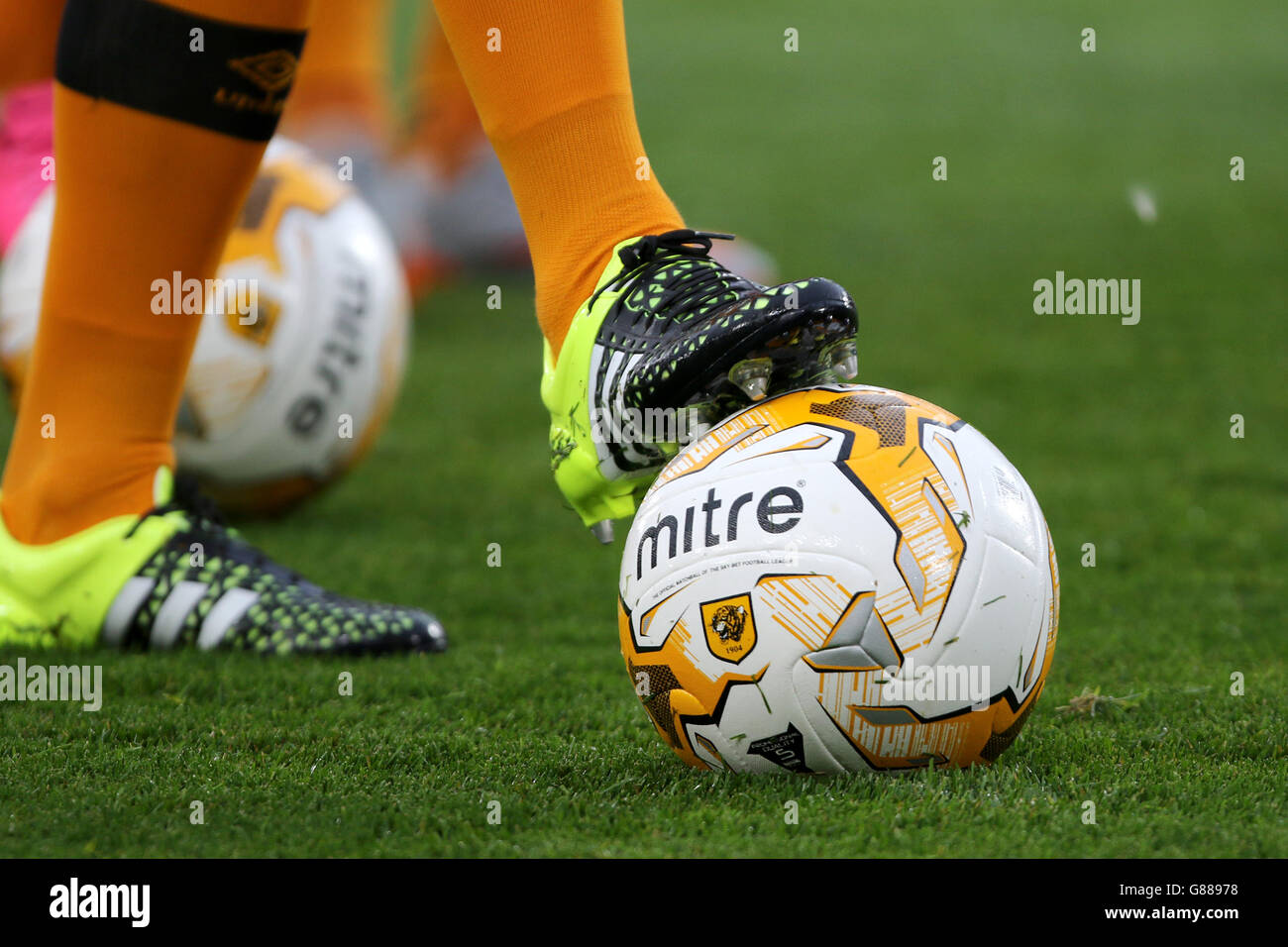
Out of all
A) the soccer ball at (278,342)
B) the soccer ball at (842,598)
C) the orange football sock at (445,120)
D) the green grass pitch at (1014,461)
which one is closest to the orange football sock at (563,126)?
the soccer ball at (842,598)

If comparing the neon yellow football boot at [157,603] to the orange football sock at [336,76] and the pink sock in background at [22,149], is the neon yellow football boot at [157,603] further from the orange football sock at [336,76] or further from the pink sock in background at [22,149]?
the orange football sock at [336,76]

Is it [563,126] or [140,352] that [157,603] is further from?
[563,126]

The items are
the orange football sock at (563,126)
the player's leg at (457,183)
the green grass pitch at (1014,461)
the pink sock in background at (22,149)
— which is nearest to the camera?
the green grass pitch at (1014,461)

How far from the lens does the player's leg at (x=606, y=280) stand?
1.99 m

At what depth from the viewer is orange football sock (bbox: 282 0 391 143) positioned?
21.9 ft

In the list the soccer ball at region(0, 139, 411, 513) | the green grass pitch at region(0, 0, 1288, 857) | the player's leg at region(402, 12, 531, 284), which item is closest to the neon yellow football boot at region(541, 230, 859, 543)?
the green grass pitch at region(0, 0, 1288, 857)

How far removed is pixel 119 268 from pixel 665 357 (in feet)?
3.42

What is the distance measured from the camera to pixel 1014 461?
4.31m

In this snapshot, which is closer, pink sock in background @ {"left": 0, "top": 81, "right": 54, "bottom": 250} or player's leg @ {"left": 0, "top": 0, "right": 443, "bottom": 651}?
player's leg @ {"left": 0, "top": 0, "right": 443, "bottom": 651}

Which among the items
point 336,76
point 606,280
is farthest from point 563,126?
point 336,76

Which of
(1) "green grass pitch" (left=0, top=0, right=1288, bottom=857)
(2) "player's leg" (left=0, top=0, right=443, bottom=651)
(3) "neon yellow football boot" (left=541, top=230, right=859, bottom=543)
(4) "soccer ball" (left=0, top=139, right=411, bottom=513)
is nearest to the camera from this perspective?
(1) "green grass pitch" (left=0, top=0, right=1288, bottom=857)

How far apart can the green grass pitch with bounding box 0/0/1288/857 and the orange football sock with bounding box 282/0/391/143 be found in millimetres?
925

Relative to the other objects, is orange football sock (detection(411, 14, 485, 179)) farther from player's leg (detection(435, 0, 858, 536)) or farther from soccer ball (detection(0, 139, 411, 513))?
player's leg (detection(435, 0, 858, 536))
